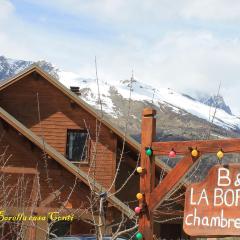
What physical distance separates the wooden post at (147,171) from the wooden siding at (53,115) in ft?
53.0

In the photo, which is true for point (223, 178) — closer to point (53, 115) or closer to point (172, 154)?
point (172, 154)

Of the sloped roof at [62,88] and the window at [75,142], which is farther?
the window at [75,142]

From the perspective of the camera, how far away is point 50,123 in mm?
22875

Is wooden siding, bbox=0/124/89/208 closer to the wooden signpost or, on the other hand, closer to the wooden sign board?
the wooden signpost

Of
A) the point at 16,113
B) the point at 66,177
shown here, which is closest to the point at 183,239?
the point at 66,177

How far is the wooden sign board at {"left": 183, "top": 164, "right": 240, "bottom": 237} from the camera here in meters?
5.22

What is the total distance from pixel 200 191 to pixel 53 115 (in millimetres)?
17852

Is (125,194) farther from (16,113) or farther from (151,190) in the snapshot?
(151,190)

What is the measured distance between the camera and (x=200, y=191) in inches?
216

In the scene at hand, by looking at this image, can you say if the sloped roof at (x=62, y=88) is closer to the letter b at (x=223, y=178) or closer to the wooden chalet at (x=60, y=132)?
the wooden chalet at (x=60, y=132)

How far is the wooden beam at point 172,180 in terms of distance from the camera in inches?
222

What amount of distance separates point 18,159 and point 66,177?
6.40 feet

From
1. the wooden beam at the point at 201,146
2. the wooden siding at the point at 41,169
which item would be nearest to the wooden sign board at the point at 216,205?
the wooden beam at the point at 201,146

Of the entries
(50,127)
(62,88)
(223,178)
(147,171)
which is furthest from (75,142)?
(223,178)
